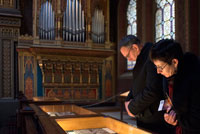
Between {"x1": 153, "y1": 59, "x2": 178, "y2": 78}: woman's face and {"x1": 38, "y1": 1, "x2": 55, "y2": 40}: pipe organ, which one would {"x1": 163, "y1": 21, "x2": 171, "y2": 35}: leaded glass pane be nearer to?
{"x1": 38, "y1": 1, "x2": 55, "y2": 40}: pipe organ

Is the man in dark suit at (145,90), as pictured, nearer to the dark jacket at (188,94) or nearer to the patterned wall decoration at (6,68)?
the dark jacket at (188,94)

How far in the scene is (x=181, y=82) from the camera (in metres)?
1.45

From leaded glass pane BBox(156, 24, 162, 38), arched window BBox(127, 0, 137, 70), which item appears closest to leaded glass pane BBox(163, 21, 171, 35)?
leaded glass pane BBox(156, 24, 162, 38)

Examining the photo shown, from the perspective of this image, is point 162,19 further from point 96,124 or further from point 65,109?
point 96,124

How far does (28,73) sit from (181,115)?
28.2ft

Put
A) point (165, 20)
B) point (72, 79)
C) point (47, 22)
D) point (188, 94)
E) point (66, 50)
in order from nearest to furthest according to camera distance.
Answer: point (188, 94) → point (165, 20) → point (66, 50) → point (47, 22) → point (72, 79)

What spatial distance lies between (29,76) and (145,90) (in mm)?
8090

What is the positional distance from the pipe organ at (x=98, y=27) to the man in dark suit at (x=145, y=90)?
25.4 ft

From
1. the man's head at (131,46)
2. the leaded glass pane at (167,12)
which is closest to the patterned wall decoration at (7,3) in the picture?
the leaded glass pane at (167,12)

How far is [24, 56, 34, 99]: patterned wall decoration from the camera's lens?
9133 millimetres

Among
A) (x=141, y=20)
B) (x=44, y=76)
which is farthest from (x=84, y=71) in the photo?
(x=141, y=20)

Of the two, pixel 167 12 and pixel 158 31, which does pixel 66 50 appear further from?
pixel 167 12

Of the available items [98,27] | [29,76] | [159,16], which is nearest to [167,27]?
[159,16]

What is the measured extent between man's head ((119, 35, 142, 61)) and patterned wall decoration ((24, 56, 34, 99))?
7.75m
